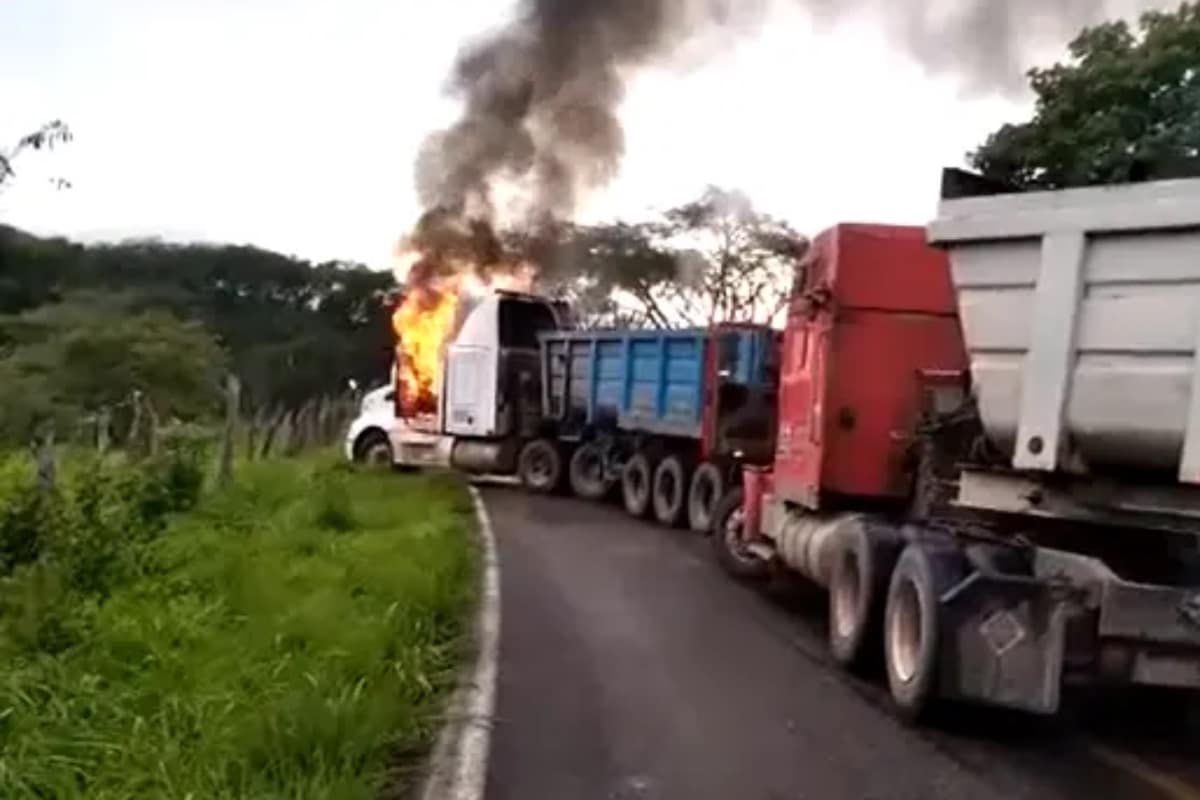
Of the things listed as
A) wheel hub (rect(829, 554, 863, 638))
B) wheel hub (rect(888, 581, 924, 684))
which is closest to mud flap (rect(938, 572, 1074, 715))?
wheel hub (rect(888, 581, 924, 684))

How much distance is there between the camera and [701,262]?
48312mm

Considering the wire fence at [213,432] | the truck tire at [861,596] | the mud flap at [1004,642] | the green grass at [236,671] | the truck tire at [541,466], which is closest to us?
the green grass at [236,671]

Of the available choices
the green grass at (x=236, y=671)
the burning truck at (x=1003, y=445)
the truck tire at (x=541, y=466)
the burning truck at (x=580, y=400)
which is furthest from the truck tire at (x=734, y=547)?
the truck tire at (x=541, y=466)

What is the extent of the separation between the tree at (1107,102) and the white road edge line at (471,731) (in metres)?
15.5

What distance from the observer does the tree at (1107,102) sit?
2358cm

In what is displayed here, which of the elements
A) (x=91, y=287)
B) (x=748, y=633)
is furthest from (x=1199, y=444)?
(x=91, y=287)

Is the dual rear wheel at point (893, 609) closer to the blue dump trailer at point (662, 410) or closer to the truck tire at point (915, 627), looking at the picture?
the truck tire at point (915, 627)

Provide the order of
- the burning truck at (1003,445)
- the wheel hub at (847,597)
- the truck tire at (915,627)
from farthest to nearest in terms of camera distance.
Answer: the wheel hub at (847,597)
the truck tire at (915,627)
the burning truck at (1003,445)

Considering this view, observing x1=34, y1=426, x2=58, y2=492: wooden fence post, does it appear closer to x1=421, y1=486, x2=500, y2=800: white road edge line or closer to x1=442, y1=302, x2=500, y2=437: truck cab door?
x1=421, y1=486, x2=500, y2=800: white road edge line

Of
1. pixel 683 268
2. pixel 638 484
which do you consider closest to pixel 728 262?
pixel 683 268

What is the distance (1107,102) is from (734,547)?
536 inches

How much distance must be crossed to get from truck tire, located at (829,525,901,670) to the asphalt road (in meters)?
0.18

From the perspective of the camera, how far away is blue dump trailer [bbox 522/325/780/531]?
18.8 m

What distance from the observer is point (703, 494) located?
20.0 metres
